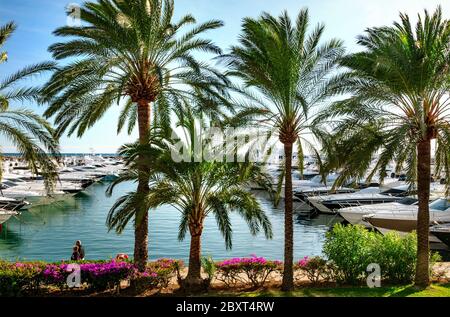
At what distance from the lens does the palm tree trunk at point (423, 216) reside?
1379 centimetres

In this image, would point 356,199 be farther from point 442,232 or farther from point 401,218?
point 442,232

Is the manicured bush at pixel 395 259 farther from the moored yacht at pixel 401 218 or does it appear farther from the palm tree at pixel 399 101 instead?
the moored yacht at pixel 401 218

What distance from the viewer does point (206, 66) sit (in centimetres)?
1531

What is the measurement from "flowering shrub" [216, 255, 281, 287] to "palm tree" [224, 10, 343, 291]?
946 mm

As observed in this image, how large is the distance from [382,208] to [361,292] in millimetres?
16925

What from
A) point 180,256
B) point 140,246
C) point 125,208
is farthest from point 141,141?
point 180,256

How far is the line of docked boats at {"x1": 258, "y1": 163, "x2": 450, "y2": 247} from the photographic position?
80.9 feet

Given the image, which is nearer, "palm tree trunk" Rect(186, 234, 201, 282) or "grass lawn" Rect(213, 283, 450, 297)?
"grass lawn" Rect(213, 283, 450, 297)

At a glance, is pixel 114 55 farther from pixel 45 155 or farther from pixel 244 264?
pixel 244 264

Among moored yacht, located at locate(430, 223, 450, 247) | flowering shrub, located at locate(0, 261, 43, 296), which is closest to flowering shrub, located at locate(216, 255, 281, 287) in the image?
flowering shrub, located at locate(0, 261, 43, 296)

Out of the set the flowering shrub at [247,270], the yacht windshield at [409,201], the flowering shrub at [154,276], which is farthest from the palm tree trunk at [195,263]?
the yacht windshield at [409,201]

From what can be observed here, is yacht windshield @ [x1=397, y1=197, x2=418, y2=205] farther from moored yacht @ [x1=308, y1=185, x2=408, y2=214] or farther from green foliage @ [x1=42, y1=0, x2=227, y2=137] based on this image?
green foliage @ [x1=42, y1=0, x2=227, y2=137]

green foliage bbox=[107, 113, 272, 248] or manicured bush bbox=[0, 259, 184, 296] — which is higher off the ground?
green foliage bbox=[107, 113, 272, 248]
